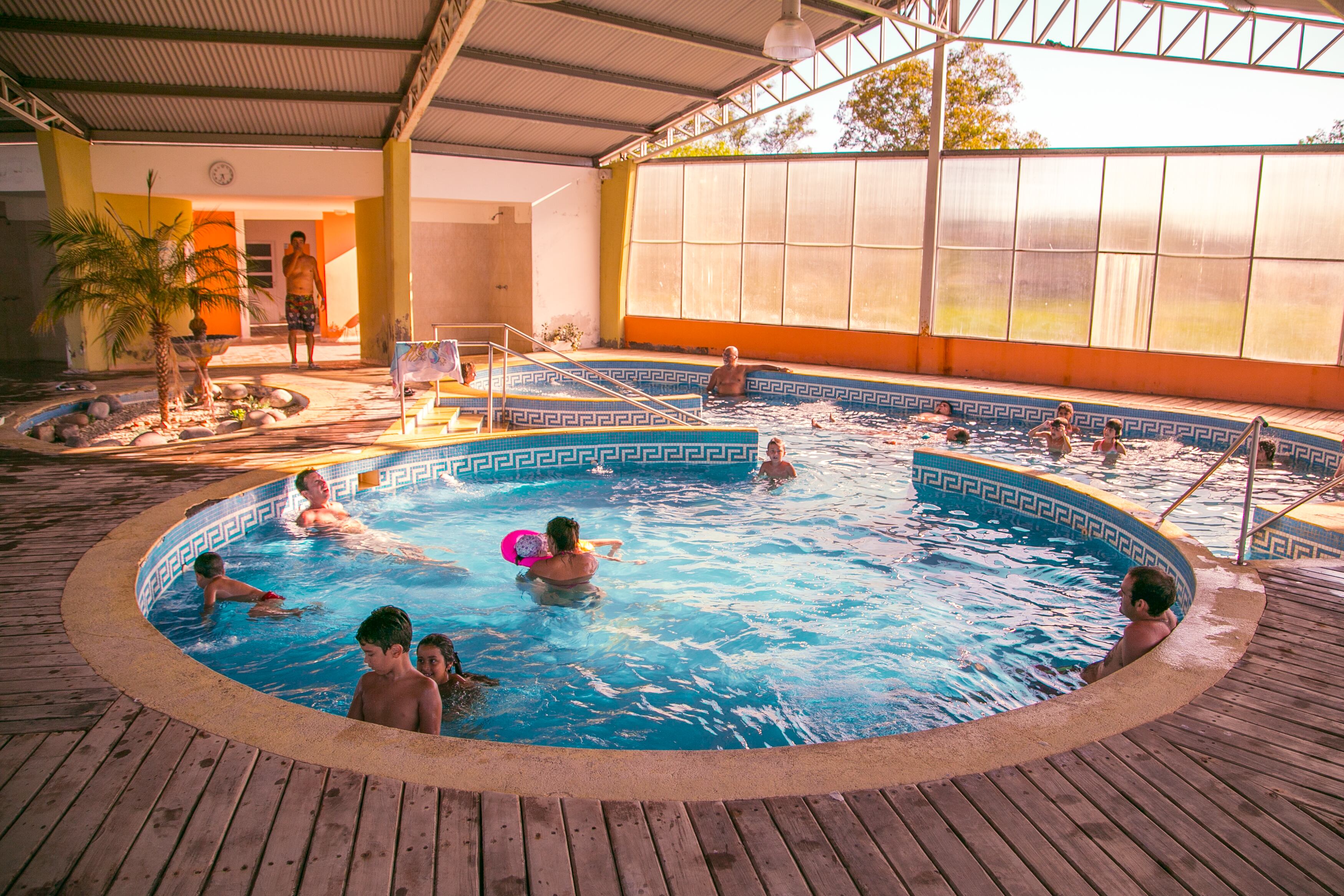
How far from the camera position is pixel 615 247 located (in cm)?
1717

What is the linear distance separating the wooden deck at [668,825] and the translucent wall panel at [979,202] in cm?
1173

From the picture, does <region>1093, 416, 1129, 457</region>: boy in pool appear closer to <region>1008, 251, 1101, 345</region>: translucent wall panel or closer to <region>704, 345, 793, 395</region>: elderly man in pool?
<region>1008, 251, 1101, 345</region>: translucent wall panel

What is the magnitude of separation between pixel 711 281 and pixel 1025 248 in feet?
18.6

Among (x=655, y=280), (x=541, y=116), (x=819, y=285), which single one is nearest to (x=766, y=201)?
(x=819, y=285)

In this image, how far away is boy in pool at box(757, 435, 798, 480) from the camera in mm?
9312

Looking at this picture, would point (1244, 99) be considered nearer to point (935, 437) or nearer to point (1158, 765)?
point (935, 437)

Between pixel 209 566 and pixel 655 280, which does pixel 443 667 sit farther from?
pixel 655 280

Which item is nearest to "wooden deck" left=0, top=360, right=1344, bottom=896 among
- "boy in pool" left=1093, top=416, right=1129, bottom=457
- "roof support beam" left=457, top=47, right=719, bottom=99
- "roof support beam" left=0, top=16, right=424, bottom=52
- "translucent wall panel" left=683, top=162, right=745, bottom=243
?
"boy in pool" left=1093, top=416, right=1129, bottom=457

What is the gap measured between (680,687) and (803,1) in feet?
31.0

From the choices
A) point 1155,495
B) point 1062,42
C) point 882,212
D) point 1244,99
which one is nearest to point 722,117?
point 882,212

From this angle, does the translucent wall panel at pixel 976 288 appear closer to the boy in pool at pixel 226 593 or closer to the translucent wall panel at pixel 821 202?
the translucent wall panel at pixel 821 202

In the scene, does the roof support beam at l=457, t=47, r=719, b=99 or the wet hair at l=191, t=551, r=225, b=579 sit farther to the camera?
the roof support beam at l=457, t=47, r=719, b=99

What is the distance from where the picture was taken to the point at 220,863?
8.08ft

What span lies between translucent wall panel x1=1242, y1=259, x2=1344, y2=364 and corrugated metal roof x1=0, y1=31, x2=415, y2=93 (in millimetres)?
11294
